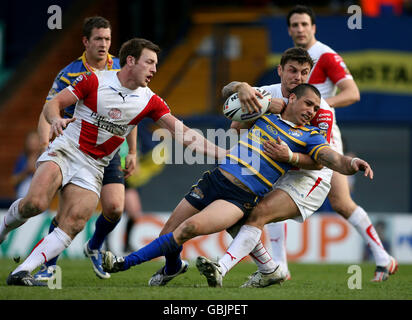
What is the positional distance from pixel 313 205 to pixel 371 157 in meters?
11.3

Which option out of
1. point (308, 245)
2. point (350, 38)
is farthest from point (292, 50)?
point (350, 38)

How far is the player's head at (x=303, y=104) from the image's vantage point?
6.50 m

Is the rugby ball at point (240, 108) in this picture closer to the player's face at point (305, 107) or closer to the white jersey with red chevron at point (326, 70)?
the player's face at point (305, 107)

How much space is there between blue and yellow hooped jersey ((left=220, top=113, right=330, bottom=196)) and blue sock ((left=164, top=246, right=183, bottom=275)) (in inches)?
34.0

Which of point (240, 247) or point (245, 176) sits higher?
point (245, 176)

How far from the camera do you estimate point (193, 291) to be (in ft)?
20.0

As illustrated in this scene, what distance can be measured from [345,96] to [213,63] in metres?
8.13

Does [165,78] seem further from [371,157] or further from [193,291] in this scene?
[193,291]

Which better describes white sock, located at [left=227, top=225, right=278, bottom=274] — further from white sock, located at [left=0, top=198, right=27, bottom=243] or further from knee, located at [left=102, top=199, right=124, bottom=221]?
white sock, located at [left=0, top=198, right=27, bottom=243]

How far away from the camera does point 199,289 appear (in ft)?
20.5

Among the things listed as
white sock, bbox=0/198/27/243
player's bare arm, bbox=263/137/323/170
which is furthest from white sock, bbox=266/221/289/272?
white sock, bbox=0/198/27/243

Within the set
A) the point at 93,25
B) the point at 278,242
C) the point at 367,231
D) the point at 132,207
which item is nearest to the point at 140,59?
the point at 93,25

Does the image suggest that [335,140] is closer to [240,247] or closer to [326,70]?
[326,70]

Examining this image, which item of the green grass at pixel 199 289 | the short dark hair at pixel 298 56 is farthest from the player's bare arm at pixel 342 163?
the green grass at pixel 199 289
